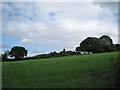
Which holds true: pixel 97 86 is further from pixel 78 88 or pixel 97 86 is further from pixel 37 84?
pixel 37 84

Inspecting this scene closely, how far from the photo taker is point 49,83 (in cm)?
841

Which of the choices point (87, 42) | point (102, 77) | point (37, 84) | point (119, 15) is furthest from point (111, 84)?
point (87, 42)

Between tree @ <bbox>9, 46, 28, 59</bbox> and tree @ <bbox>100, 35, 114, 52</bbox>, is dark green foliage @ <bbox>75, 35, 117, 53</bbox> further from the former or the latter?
tree @ <bbox>9, 46, 28, 59</bbox>

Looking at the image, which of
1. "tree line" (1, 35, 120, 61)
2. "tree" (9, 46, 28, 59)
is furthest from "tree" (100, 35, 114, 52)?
"tree" (9, 46, 28, 59)

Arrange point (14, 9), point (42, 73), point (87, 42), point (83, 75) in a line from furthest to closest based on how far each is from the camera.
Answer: point (87, 42)
point (14, 9)
point (42, 73)
point (83, 75)

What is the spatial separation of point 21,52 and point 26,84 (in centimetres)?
3631

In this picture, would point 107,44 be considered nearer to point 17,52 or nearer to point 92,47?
point 92,47

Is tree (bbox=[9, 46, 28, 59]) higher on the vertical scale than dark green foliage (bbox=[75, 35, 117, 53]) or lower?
lower

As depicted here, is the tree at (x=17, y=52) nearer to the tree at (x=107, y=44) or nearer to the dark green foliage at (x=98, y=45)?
the dark green foliage at (x=98, y=45)

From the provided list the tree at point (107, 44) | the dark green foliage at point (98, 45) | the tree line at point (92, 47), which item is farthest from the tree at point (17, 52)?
the tree at point (107, 44)

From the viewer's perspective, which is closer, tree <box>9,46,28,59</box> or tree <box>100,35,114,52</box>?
tree <box>100,35,114,52</box>

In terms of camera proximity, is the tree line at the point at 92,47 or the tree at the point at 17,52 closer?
the tree line at the point at 92,47

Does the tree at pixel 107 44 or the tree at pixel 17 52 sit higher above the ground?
the tree at pixel 107 44

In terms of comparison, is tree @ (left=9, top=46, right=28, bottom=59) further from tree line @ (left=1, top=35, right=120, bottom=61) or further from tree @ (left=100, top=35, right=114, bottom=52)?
tree @ (left=100, top=35, right=114, bottom=52)
